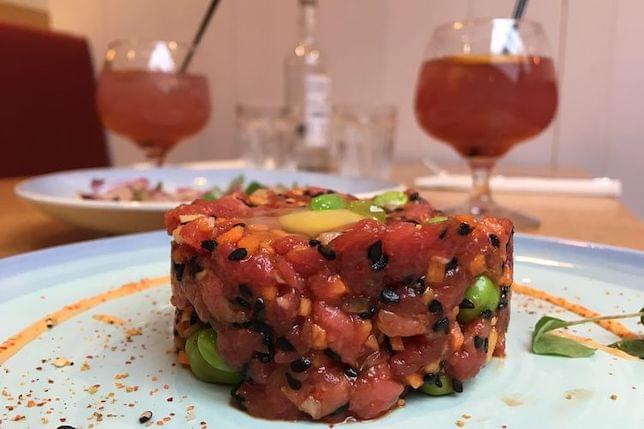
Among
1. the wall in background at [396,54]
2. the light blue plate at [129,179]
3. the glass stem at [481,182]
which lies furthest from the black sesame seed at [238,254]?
the wall in background at [396,54]

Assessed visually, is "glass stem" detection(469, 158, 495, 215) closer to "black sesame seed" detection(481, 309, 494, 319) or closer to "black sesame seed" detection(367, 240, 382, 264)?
"black sesame seed" detection(481, 309, 494, 319)

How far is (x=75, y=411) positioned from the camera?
65cm

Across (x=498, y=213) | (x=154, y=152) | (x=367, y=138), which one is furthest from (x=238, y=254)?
(x=367, y=138)

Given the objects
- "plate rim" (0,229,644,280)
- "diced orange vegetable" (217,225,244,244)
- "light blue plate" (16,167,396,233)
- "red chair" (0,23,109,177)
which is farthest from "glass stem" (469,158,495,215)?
"red chair" (0,23,109,177)

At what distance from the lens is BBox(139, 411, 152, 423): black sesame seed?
0.64m

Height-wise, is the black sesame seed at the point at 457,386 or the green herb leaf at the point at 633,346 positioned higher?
the green herb leaf at the point at 633,346

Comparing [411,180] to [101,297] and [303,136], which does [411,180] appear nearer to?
[303,136]

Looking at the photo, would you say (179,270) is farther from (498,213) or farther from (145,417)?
(498,213)

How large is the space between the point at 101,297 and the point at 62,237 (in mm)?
597

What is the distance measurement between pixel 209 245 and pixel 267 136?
6.92 feet

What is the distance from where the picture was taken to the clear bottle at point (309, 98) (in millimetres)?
2734

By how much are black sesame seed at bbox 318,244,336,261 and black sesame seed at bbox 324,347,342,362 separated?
94mm

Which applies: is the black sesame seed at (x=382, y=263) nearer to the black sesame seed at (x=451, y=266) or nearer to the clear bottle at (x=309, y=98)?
the black sesame seed at (x=451, y=266)

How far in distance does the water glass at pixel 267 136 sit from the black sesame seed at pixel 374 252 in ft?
6.86
